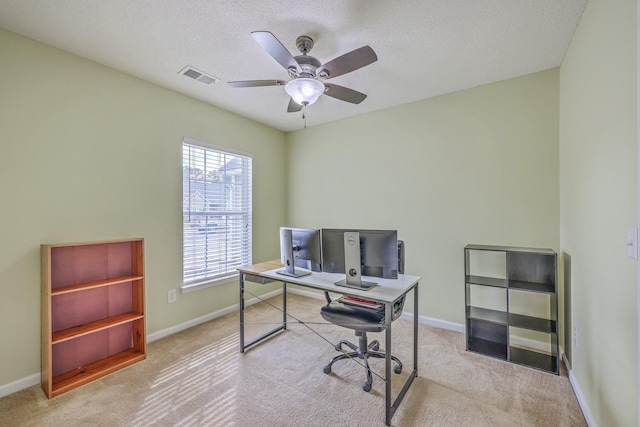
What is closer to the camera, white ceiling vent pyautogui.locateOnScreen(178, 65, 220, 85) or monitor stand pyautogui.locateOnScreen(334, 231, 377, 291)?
monitor stand pyautogui.locateOnScreen(334, 231, 377, 291)

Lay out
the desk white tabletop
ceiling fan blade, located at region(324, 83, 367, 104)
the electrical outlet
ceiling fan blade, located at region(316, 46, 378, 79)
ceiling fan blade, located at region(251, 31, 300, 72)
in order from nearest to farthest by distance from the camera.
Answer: ceiling fan blade, located at region(251, 31, 300, 72) → ceiling fan blade, located at region(316, 46, 378, 79) → the desk white tabletop → ceiling fan blade, located at region(324, 83, 367, 104) → the electrical outlet

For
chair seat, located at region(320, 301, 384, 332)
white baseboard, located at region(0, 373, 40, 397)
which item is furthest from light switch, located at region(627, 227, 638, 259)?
white baseboard, located at region(0, 373, 40, 397)

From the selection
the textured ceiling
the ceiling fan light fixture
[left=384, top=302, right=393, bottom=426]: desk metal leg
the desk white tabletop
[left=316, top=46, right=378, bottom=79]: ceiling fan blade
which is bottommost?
[left=384, top=302, right=393, bottom=426]: desk metal leg

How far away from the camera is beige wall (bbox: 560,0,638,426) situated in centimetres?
121

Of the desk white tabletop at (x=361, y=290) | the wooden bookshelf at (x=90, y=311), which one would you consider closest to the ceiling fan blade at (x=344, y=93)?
the desk white tabletop at (x=361, y=290)

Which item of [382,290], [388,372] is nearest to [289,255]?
[382,290]

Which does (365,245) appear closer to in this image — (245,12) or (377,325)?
(377,325)

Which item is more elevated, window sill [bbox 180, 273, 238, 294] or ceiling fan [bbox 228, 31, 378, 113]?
ceiling fan [bbox 228, 31, 378, 113]

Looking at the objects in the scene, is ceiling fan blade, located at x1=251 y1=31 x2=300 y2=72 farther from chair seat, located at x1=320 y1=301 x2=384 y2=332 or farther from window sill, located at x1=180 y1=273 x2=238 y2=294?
window sill, located at x1=180 y1=273 x2=238 y2=294

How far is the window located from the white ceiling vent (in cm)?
74

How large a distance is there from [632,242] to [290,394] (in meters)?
2.14

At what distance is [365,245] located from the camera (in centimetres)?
210

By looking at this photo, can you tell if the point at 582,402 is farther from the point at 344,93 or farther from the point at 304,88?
the point at 304,88

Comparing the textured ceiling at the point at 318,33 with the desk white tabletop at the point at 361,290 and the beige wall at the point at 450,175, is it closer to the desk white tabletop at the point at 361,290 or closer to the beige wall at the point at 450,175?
the beige wall at the point at 450,175
